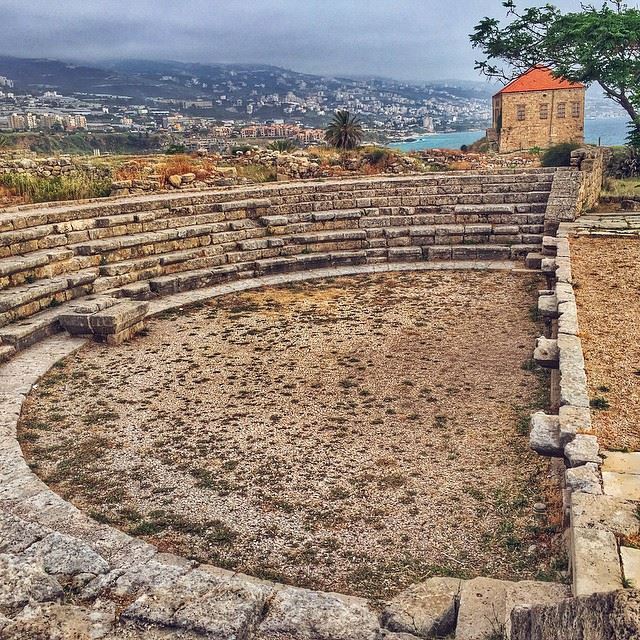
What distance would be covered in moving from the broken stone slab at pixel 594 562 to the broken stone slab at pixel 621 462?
1148mm

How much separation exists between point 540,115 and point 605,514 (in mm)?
48645

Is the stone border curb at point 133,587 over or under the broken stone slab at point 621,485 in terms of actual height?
under

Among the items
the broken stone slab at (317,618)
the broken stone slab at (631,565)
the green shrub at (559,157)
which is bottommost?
the broken stone slab at (317,618)

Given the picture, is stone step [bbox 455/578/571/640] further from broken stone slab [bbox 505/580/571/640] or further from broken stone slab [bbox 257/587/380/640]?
broken stone slab [bbox 257/587/380/640]

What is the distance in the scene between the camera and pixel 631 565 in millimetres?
3523

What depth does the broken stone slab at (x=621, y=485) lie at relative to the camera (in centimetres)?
443

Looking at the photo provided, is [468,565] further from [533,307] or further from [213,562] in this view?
[533,307]

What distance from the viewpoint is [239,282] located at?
539 inches

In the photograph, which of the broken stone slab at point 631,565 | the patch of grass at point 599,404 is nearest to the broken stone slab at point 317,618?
the broken stone slab at point 631,565

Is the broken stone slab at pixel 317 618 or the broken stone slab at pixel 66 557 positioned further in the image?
the broken stone slab at pixel 66 557

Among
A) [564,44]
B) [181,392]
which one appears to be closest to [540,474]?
[181,392]

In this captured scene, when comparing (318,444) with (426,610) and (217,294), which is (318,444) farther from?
(217,294)

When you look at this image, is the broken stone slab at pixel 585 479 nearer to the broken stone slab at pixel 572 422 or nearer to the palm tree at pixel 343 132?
the broken stone slab at pixel 572 422

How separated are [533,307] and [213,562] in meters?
8.18
